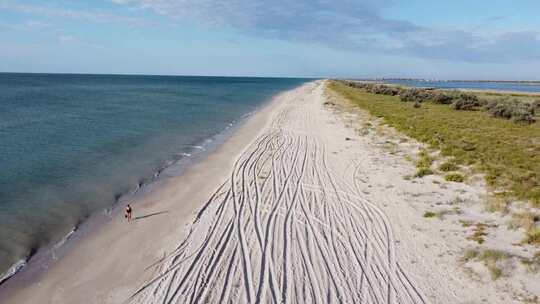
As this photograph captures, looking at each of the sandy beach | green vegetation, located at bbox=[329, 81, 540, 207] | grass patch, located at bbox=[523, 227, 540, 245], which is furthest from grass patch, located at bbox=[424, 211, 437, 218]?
green vegetation, located at bbox=[329, 81, 540, 207]

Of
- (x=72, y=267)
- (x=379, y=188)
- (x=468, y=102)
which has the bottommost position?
(x=72, y=267)

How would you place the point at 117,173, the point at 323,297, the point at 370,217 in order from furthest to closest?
the point at 117,173 → the point at 370,217 → the point at 323,297

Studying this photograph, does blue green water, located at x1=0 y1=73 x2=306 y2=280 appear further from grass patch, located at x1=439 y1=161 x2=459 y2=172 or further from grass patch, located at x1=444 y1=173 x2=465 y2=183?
grass patch, located at x1=439 y1=161 x2=459 y2=172

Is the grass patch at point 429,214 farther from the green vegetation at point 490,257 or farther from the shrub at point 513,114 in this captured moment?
the shrub at point 513,114

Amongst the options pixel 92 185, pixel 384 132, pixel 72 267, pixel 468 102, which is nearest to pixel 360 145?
pixel 384 132

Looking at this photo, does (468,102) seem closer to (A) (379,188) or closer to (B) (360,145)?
(B) (360,145)
